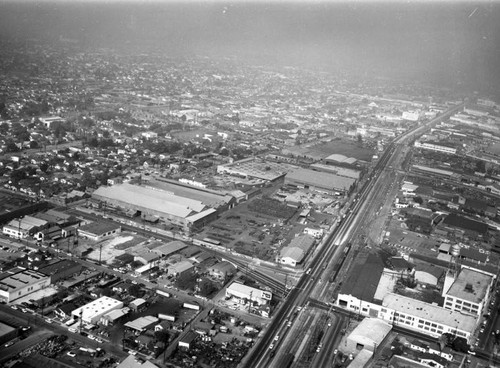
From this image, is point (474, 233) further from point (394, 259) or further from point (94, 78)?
point (94, 78)

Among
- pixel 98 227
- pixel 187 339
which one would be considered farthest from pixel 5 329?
pixel 98 227

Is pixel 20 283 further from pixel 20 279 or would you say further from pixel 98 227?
pixel 98 227

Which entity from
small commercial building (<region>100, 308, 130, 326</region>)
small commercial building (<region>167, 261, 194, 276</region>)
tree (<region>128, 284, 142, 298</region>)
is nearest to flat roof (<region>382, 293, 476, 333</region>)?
small commercial building (<region>167, 261, 194, 276</region>)

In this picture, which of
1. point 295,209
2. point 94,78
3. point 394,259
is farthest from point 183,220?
point 94,78

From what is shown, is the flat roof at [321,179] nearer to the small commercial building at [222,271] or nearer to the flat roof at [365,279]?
the flat roof at [365,279]

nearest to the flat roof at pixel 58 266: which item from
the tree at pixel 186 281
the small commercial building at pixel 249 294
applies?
the tree at pixel 186 281

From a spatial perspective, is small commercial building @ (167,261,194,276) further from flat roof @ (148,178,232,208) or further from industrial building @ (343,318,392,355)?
flat roof @ (148,178,232,208)
